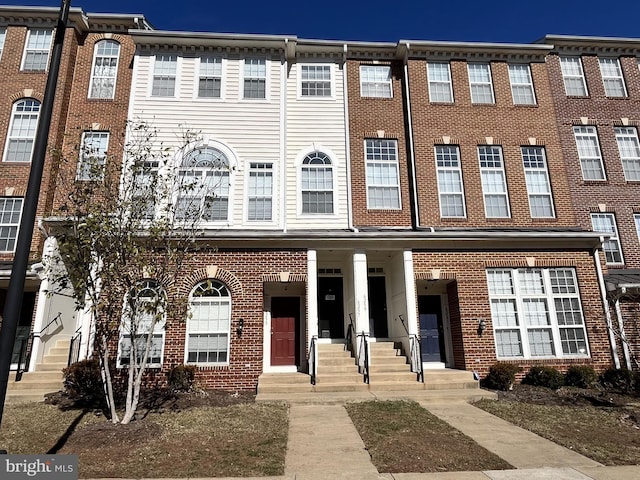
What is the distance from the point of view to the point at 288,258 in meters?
12.0

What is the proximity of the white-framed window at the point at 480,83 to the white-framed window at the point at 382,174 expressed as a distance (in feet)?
11.5

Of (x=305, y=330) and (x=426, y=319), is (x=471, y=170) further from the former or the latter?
(x=305, y=330)

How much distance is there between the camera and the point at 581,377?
1112 cm

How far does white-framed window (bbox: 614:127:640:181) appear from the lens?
15.3 m

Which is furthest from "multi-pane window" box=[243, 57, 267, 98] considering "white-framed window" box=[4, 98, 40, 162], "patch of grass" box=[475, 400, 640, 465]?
"patch of grass" box=[475, 400, 640, 465]

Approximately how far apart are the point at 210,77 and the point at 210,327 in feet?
27.9

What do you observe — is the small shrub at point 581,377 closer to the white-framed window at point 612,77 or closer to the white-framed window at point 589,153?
the white-framed window at point 589,153

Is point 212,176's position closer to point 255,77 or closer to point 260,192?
point 260,192

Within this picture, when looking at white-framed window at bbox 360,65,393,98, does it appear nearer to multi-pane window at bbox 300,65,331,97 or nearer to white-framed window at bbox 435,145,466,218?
multi-pane window at bbox 300,65,331,97

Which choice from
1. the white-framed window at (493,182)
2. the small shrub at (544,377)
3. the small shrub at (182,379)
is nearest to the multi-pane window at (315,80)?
the white-framed window at (493,182)

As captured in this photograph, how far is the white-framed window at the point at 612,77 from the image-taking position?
52.4 ft

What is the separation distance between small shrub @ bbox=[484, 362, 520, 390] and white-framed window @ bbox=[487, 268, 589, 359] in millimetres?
741

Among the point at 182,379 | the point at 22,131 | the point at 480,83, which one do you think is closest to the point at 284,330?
the point at 182,379

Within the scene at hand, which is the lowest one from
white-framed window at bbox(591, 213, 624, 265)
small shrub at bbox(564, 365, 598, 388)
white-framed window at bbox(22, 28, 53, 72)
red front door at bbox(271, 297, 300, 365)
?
small shrub at bbox(564, 365, 598, 388)
